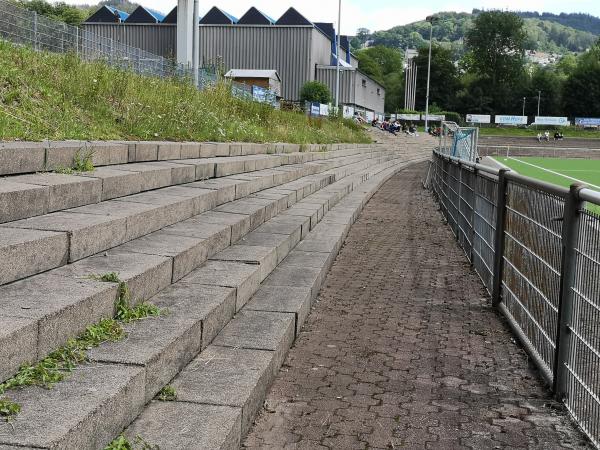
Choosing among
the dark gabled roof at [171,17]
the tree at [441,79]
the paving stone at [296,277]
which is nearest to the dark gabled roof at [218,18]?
the dark gabled roof at [171,17]

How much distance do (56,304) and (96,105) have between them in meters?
6.39

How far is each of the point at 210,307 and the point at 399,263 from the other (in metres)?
4.88

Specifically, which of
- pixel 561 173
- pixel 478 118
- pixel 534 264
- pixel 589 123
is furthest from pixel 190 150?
pixel 589 123

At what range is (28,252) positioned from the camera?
380cm

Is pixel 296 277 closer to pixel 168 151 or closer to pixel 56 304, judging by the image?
pixel 168 151

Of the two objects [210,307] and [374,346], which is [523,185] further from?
[210,307]

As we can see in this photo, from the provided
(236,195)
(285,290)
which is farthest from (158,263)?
(236,195)

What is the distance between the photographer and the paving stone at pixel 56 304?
128 inches

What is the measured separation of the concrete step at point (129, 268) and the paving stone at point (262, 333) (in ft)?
0.75

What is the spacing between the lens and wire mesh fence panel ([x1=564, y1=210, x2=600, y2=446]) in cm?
393

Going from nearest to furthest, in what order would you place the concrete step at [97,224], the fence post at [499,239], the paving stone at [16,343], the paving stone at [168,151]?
the paving stone at [16,343] → the concrete step at [97,224] → the fence post at [499,239] → the paving stone at [168,151]

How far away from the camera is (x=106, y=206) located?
5.48m

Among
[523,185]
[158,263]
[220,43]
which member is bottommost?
[158,263]

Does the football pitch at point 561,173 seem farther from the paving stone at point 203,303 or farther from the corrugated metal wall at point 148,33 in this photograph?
the corrugated metal wall at point 148,33
